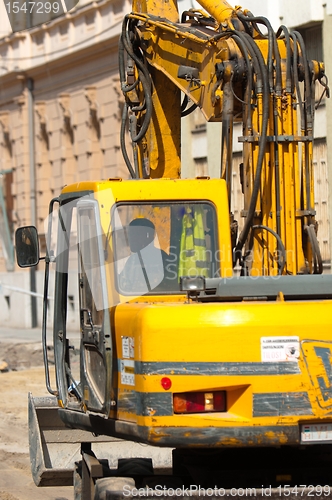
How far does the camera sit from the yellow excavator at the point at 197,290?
585cm

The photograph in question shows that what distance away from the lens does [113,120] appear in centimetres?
2745

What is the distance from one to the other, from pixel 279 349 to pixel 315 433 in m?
0.51

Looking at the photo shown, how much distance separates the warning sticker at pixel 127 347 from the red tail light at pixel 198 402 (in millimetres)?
414

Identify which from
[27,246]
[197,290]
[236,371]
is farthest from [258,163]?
[236,371]

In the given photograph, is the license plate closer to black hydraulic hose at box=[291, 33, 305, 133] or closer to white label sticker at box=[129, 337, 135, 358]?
white label sticker at box=[129, 337, 135, 358]

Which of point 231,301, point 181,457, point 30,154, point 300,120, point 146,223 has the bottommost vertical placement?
point 181,457

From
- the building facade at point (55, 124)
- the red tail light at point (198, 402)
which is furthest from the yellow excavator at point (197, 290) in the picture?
the building facade at point (55, 124)

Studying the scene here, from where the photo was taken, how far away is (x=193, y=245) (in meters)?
7.12

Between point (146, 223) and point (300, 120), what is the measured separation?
1.46 metres

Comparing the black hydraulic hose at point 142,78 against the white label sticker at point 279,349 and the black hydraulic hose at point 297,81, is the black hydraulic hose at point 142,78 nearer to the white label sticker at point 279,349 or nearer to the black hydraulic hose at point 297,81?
the black hydraulic hose at point 297,81

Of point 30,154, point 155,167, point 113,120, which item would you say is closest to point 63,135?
point 30,154

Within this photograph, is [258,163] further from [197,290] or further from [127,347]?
[127,347]

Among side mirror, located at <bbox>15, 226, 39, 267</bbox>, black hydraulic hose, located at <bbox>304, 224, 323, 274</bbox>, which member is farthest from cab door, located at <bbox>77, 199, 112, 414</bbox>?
black hydraulic hose, located at <bbox>304, 224, 323, 274</bbox>

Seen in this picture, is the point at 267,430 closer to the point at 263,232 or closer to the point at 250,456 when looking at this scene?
the point at 250,456
